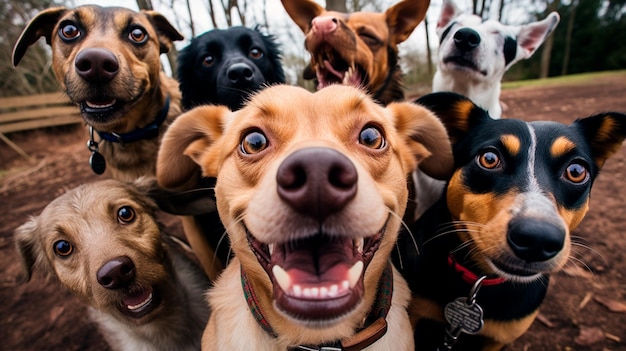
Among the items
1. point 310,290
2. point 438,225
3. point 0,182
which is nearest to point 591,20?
point 438,225

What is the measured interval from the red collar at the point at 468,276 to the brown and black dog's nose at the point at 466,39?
6.84 ft

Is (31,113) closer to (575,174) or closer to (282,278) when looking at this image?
(282,278)

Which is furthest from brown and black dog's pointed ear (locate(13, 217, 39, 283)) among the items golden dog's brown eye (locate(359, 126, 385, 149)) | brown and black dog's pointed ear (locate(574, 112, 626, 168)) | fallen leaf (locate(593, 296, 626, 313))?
fallen leaf (locate(593, 296, 626, 313))

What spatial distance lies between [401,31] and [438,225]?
250cm

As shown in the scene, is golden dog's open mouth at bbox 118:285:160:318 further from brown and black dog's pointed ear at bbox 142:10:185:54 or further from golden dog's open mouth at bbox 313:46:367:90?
brown and black dog's pointed ear at bbox 142:10:185:54

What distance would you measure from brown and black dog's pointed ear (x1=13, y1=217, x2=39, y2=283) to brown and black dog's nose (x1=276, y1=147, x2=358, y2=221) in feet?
7.57

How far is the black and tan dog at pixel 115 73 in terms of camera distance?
2627mm

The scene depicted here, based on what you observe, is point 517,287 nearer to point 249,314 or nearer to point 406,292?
point 406,292

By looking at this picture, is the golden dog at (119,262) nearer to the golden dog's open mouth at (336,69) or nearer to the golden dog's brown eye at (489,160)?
the golden dog's open mouth at (336,69)

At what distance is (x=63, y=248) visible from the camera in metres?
A: 2.21

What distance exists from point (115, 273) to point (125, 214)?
1.70 ft

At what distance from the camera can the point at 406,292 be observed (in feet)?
6.99

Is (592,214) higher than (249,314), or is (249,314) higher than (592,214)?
(249,314)

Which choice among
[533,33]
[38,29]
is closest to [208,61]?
[38,29]
